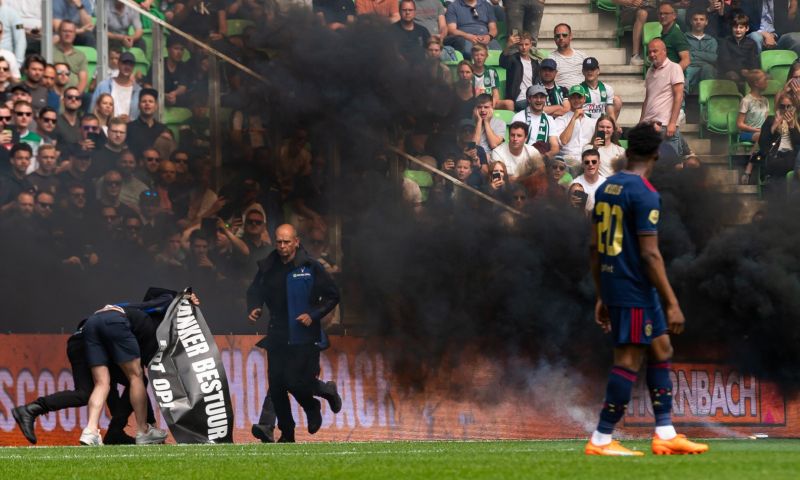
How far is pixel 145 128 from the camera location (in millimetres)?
14125

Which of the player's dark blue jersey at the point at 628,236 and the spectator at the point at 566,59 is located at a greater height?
the spectator at the point at 566,59

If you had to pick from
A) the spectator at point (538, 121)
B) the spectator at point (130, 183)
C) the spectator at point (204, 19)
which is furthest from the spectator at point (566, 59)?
the spectator at point (130, 183)

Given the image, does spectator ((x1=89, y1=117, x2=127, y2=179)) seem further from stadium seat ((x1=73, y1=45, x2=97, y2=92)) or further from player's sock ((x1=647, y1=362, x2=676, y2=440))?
player's sock ((x1=647, y1=362, x2=676, y2=440))

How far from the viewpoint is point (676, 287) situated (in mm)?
13258

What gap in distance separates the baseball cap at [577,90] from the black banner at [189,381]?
5.90 metres

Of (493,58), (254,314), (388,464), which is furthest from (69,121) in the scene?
(388,464)

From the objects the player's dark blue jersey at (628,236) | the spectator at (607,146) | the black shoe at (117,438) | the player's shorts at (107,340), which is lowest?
the black shoe at (117,438)

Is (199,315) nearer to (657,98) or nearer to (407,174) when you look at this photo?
(407,174)

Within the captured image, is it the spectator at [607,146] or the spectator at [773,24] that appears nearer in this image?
the spectator at [607,146]

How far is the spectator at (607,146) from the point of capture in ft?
48.5

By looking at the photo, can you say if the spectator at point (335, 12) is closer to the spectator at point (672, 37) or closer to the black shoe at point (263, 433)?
the spectator at point (672, 37)

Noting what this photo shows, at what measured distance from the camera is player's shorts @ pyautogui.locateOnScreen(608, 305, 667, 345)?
6.97 meters

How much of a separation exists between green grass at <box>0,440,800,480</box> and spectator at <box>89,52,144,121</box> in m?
5.77

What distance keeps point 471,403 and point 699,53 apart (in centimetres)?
576
